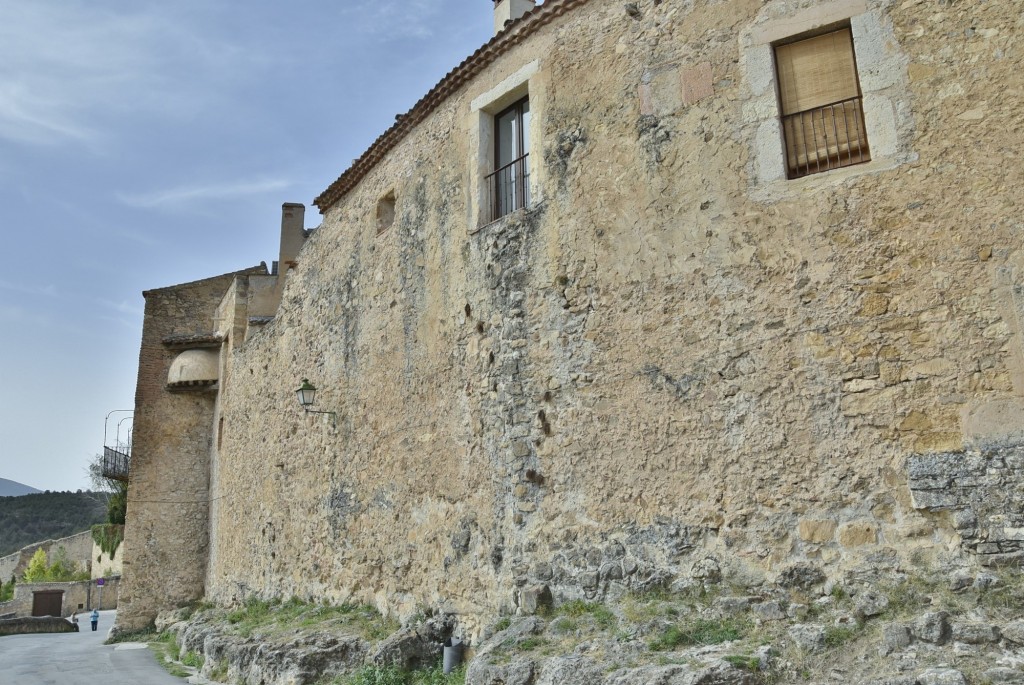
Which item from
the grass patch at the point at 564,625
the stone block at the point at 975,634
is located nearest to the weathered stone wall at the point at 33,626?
the grass patch at the point at 564,625

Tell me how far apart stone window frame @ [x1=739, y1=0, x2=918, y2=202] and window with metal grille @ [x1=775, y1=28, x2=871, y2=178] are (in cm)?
9

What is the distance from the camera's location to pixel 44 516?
62719 millimetres

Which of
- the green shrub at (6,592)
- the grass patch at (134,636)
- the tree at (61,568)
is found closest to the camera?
the grass patch at (134,636)

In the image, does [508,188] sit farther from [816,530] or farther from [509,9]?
[816,530]

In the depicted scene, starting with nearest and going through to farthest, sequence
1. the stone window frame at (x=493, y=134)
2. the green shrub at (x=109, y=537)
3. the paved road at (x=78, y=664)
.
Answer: the stone window frame at (x=493, y=134) → the paved road at (x=78, y=664) → the green shrub at (x=109, y=537)

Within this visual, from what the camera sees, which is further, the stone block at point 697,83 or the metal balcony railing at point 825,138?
the stone block at point 697,83

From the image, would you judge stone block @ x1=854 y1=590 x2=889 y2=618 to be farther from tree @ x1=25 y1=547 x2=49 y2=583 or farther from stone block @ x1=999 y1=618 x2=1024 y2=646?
tree @ x1=25 y1=547 x2=49 y2=583

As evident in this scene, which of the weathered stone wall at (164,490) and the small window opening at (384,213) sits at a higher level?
the small window opening at (384,213)

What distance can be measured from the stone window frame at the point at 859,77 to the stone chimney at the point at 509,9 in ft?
16.8

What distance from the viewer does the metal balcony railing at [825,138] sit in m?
6.91

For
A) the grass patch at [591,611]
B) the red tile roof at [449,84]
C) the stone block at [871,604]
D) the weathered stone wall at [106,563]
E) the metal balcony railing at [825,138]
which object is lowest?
the grass patch at [591,611]

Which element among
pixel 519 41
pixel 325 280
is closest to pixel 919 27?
pixel 519 41

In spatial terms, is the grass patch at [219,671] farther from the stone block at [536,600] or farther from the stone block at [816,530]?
the stone block at [816,530]

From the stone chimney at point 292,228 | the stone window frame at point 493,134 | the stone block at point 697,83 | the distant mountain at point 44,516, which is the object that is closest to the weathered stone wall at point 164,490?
the stone chimney at point 292,228
